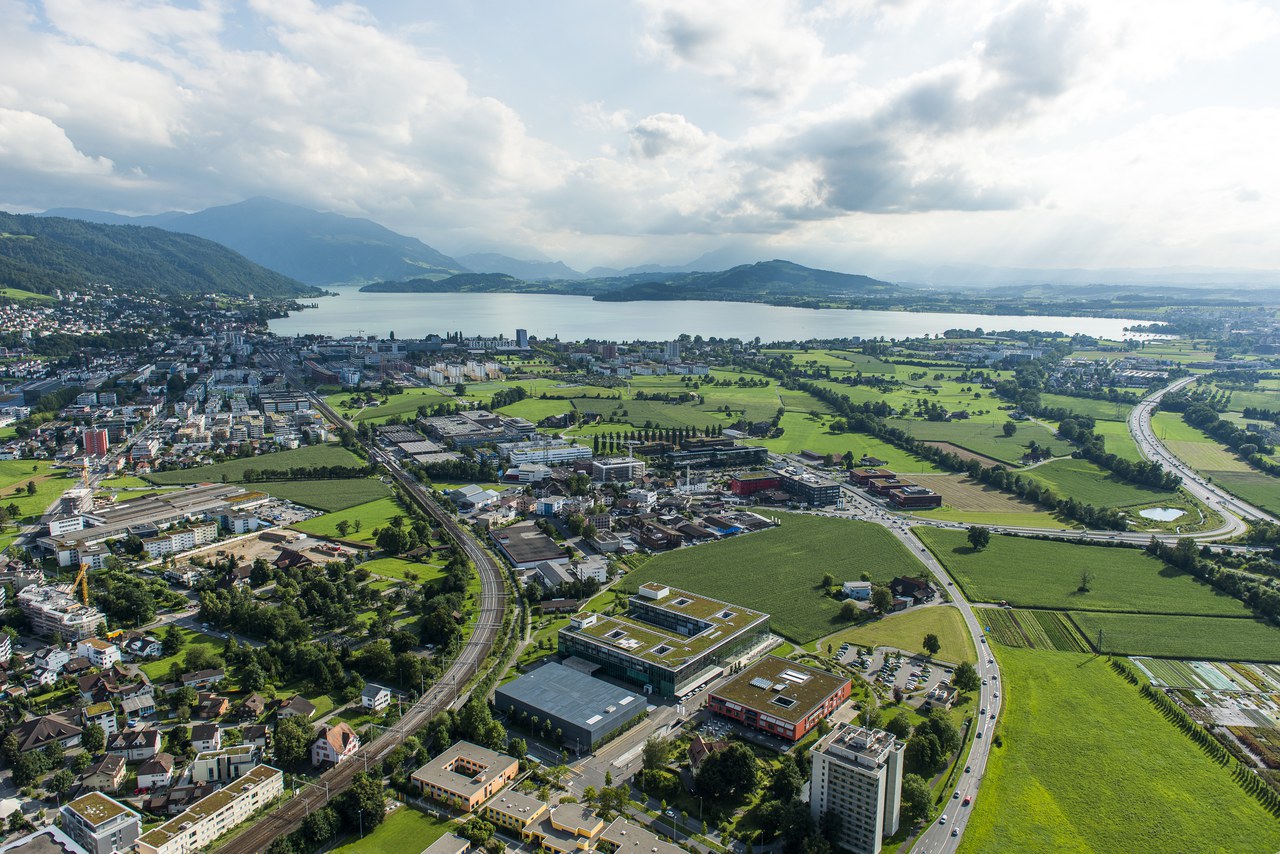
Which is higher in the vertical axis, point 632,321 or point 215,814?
point 632,321

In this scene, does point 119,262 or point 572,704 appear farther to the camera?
point 119,262

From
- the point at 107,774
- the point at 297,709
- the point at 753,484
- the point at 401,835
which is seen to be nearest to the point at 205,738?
the point at 107,774

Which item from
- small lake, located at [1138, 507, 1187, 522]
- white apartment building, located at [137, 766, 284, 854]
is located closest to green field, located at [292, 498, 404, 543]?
white apartment building, located at [137, 766, 284, 854]

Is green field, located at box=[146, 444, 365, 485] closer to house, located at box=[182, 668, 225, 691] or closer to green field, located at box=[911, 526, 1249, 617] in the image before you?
house, located at box=[182, 668, 225, 691]

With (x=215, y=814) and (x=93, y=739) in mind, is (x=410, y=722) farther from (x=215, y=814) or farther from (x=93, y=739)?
(x=93, y=739)

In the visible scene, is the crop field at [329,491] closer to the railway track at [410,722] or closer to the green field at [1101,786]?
the railway track at [410,722]

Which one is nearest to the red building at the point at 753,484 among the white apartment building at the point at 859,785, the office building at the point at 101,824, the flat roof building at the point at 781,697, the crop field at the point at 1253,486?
the flat roof building at the point at 781,697
